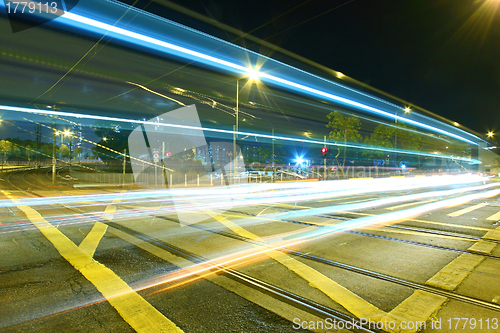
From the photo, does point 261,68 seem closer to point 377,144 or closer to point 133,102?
point 133,102

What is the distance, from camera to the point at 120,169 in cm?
3198

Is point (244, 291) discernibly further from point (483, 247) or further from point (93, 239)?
point (483, 247)

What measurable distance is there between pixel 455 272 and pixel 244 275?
3.38 m

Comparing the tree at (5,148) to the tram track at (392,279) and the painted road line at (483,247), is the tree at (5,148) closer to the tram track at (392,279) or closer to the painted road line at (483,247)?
the tram track at (392,279)

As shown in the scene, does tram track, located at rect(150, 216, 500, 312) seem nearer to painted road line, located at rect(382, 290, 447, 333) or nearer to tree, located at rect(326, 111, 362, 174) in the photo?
painted road line, located at rect(382, 290, 447, 333)

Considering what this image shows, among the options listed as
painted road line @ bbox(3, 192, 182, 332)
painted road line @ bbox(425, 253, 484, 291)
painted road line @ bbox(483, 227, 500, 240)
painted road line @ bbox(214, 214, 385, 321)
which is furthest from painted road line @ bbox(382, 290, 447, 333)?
painted road line @ bbox(483, 227, 500, 240)

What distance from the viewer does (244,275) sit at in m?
3.99

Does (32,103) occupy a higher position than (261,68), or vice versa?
(261,68)

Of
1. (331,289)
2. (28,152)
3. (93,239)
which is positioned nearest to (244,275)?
(331,289)

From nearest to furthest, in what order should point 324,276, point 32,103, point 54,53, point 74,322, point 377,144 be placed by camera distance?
point 74,322
point 324,276
point 54,53
point 32,103
point 377,144

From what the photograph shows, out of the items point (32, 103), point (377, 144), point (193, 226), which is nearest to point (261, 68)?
point (193, 226)

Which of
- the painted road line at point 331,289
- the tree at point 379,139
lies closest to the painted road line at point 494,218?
the painted road line at point 331,289

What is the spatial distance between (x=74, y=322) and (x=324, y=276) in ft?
10.6

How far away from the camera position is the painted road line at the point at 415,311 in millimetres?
2680
